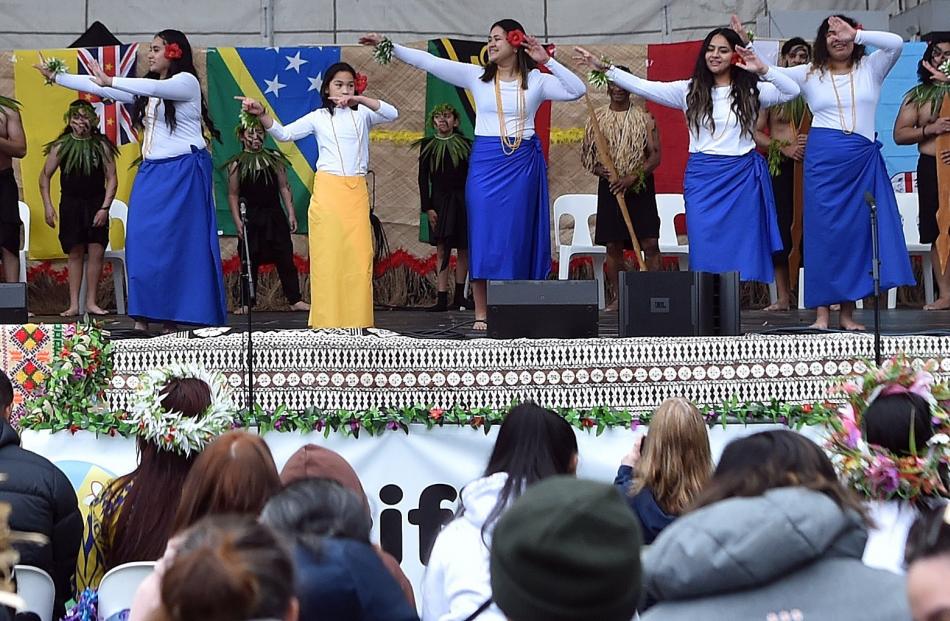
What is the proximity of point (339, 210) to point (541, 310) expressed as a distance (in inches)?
63.3

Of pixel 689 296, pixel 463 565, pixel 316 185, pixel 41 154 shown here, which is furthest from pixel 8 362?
pixel 41 154

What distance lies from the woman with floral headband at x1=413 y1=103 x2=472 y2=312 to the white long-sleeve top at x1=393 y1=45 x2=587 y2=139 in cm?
299

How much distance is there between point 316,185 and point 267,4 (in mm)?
4695

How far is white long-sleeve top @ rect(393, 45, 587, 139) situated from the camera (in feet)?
24.2

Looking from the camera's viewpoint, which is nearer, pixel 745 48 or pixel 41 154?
pixel 745 48

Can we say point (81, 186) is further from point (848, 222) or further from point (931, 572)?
point (931, 572)

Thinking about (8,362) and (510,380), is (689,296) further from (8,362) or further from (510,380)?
(8,362)

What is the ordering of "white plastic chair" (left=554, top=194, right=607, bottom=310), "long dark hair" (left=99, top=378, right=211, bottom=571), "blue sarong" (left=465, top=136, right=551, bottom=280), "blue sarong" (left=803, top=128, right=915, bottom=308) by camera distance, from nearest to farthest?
"long dark hair" (left=99, top=378, right=211, bottom=571), "blue sarong" (left=803, top=128, right=915, bottom=308), "blue sarong" (left=465, top=136, right=551, bottom=280), "white plastic chair" (left=554, top=194, right=607, bottom=310)

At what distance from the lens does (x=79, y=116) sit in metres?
9.27

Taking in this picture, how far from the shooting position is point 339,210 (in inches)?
282

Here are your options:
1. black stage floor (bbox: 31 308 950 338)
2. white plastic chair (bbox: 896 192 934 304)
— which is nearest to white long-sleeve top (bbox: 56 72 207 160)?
black stage floor (bbox: 31 308 950 338)

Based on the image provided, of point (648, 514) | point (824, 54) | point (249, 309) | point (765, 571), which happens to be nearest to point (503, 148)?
point (824, 54)

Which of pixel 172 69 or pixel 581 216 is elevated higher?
pixel 172 69

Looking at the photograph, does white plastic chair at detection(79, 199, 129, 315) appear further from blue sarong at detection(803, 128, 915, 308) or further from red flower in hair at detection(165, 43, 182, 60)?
blue sarong at detection(803, 128, 915, 308)
